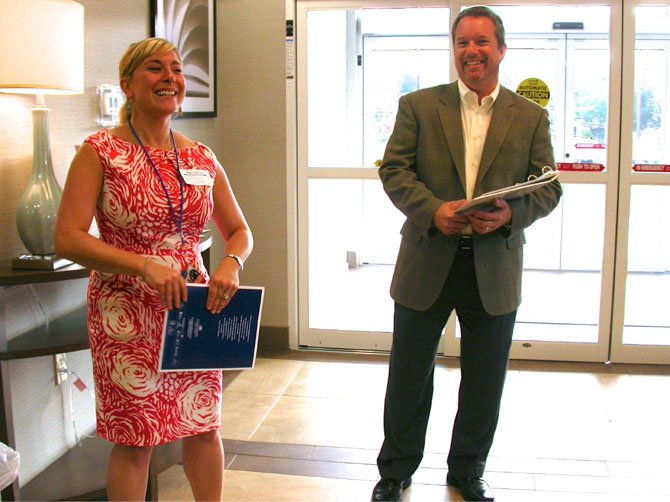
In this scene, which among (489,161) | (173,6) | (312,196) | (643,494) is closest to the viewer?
(489,161)

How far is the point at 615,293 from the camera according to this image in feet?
14.0

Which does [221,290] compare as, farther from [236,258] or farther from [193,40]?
[193,40]

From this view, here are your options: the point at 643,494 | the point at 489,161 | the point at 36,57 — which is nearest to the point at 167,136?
the point at 36,57

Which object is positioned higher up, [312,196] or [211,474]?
[312,196]

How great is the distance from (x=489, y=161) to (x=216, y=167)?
0.92m

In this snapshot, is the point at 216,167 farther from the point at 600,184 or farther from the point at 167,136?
the point at 600,184

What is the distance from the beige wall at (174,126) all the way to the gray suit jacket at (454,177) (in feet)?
4.04

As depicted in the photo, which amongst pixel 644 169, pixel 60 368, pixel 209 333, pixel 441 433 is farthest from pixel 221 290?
pixel 644 169

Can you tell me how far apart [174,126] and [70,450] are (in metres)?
1.70

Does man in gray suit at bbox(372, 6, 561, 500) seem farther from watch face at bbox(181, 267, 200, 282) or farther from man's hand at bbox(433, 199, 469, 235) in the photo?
watch face at bbox(181, 267, 200, 282)

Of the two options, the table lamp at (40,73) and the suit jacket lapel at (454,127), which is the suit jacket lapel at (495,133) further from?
the table lamp at (40,73)

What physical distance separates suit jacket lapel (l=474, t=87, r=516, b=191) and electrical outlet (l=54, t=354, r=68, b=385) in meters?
1.65

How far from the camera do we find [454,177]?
97.5 inches

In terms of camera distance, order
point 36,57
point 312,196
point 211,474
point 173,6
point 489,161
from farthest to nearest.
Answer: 1. point 312,196
2. point 173,6
3. point 489,161
4. point 36,57
5. point 211,474
